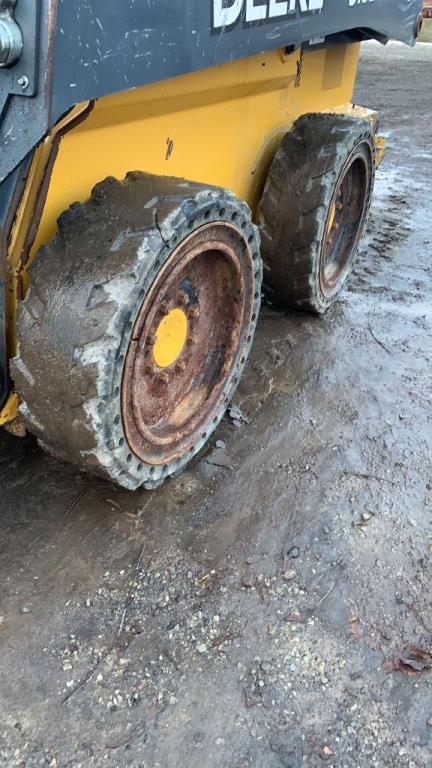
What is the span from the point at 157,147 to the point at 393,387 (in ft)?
5.59

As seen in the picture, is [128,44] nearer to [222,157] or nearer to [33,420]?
[33,420]

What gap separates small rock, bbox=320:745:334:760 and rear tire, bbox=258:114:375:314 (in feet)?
7.46

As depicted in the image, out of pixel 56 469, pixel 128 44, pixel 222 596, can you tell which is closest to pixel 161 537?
pixel 222 596

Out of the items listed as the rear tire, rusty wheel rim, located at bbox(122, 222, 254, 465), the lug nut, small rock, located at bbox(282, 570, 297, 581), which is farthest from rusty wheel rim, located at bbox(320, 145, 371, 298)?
small rock, located at bbox(282, 570, 297, 581)

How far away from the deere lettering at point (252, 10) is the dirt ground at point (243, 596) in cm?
162

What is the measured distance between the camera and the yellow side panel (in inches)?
82.2

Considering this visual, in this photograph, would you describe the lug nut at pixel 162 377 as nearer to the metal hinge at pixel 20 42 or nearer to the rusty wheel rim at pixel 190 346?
the rusty wheel rim at pixel 190 346

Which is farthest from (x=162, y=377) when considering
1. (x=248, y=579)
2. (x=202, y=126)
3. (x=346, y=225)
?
(x=346, y=225)

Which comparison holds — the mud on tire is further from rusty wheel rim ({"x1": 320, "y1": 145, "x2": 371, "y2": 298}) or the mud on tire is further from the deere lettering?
rusty wheel rim ({"x1": 320, "y1": 145, "x2": 371, "y2": 298})

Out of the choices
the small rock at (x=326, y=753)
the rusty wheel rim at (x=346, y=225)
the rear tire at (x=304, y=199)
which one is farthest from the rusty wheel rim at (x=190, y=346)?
the rusty wheel rim at (x=346, y=225)

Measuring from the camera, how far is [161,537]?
248cm

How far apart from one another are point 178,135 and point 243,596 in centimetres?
169

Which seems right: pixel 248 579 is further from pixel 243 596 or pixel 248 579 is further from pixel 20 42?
pixel 20 42

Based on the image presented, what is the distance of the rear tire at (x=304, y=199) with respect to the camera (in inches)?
131
